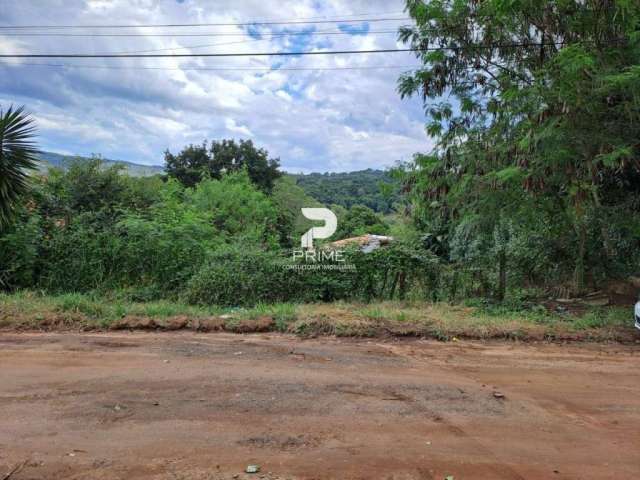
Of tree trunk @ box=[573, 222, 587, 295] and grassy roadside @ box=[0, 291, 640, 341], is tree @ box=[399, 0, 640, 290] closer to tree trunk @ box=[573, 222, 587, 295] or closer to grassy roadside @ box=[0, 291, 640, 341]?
tree trunk @ box=[573, 222, 587, 295]

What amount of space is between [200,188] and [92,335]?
22938 millimetres

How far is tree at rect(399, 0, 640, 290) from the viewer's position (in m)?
6.82

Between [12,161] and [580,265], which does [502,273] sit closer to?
[580,265]

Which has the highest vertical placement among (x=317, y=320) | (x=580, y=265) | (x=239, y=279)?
(x=580, y=265)

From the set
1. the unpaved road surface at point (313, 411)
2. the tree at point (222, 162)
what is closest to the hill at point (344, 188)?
the tree at point (222, 162)

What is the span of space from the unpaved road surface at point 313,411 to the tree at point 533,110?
310 cm

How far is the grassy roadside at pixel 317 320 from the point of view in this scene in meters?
6.87

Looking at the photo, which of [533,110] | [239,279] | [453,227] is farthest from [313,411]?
[453,227]

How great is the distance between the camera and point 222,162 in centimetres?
4006

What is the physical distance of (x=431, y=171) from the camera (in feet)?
29.2

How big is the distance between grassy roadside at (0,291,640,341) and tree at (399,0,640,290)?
84.0 inches

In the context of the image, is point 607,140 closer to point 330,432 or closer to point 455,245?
point 455,245

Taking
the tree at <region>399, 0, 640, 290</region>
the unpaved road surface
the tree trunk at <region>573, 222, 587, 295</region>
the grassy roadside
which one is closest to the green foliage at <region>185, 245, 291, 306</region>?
the grassy roadside

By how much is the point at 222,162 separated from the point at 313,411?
38033mm
